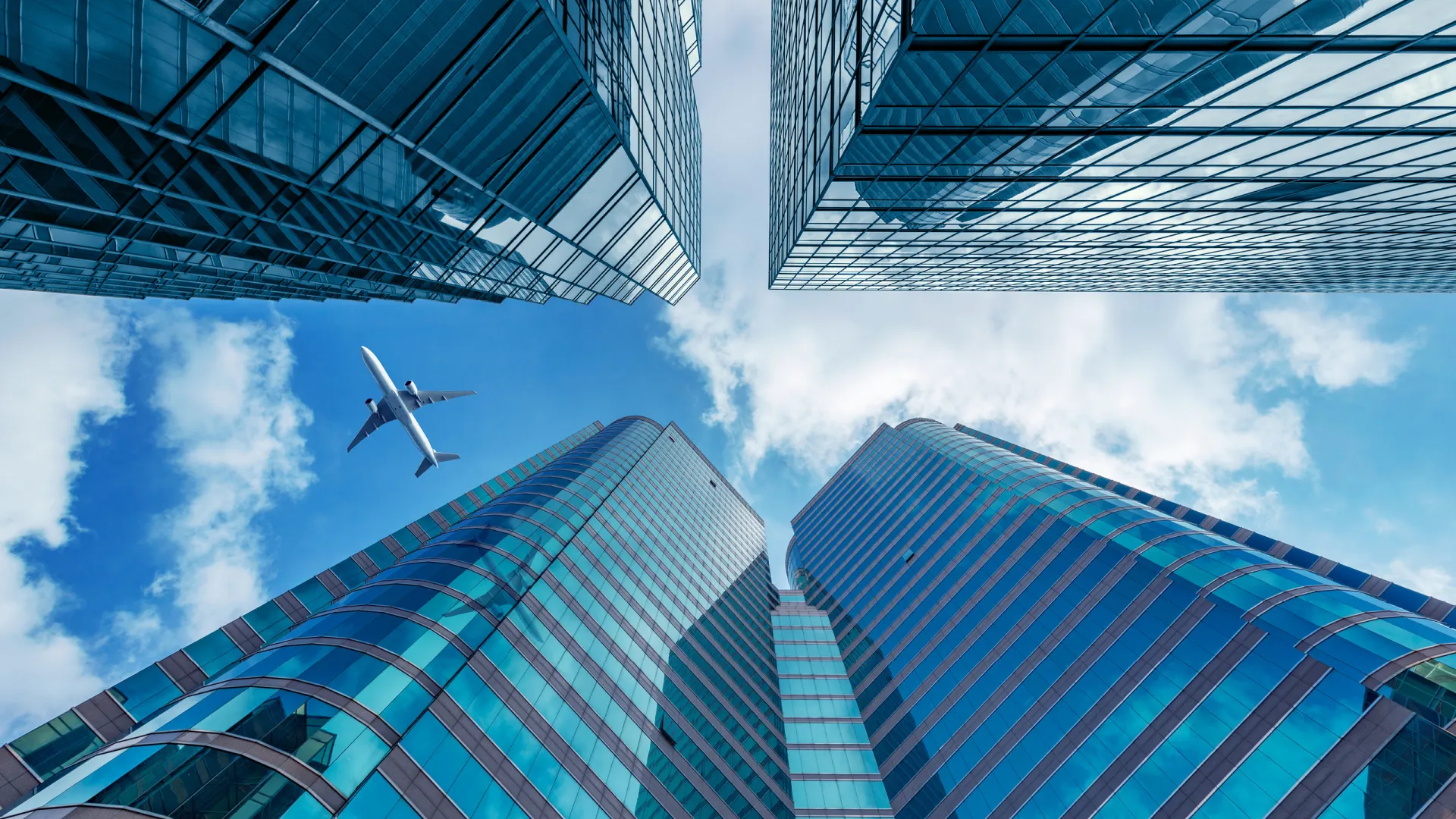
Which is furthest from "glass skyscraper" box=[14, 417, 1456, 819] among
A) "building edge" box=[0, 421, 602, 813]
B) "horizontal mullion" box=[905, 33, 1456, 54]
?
"horizontal mullion" box=[905, 33, 1456, 54]

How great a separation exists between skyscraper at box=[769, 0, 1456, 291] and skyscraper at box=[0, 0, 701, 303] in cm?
906

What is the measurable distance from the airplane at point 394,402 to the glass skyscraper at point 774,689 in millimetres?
11454

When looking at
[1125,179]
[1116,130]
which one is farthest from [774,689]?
[1116,130]

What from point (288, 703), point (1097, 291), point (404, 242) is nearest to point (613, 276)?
point (404, 242)

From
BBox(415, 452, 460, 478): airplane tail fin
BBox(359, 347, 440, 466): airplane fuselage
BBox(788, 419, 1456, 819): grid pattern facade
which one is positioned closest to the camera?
BBox(788, 419, 1456, 819): grid pattern facade

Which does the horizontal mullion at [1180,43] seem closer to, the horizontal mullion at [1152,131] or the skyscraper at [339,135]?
the horizontal mullion at [1152,131]

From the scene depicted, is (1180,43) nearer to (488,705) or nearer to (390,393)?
(488,705)

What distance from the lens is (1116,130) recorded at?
17.1 metres

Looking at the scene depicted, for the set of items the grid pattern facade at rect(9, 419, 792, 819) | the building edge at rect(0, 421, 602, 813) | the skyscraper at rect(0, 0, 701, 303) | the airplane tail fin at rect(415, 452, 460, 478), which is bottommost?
the grid pattern facade at rect(9, 419, 792, 819)

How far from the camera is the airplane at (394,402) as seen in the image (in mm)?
50500

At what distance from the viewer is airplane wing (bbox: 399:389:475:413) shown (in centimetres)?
5150

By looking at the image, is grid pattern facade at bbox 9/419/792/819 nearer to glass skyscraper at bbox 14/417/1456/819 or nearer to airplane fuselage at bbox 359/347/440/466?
glass skyscraper at bbox 14/417/1456/819

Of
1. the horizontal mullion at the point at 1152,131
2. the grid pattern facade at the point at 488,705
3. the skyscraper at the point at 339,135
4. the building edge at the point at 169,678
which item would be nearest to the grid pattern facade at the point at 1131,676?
the grid pattern facade at the point at 488,705

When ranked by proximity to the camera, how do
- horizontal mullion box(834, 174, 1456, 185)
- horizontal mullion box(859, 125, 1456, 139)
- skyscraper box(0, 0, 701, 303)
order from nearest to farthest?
skyscraper box(0, 0, 701, 303), horizontal mullion box(859, 125, 1456, 139), horizontal mullion box(834, 174, 1456, 185)
